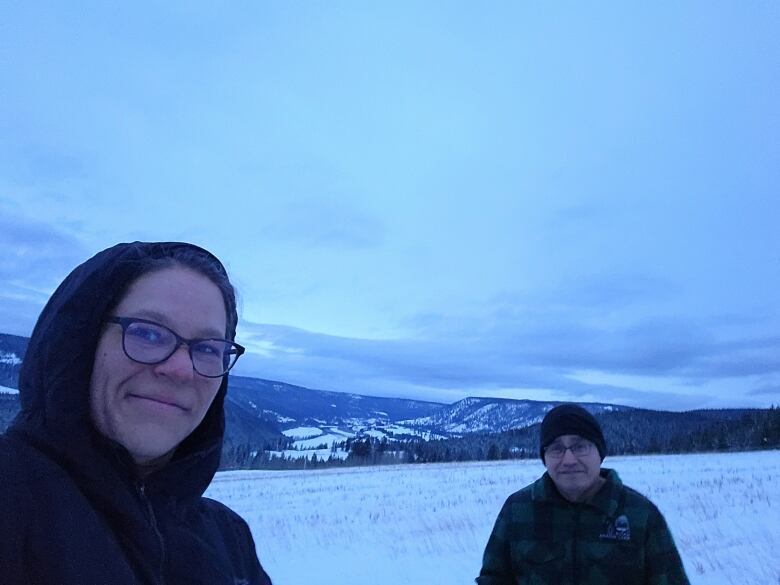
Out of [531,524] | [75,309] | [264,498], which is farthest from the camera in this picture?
[264,498]

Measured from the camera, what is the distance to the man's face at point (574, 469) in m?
3.24

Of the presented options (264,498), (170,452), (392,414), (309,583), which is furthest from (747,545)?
(392,414)

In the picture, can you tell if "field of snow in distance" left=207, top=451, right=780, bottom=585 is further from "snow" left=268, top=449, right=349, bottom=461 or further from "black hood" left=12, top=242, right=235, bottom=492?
"snow" left=268, top=449, right=349, bottom=461

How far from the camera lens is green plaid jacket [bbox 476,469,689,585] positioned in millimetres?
2979

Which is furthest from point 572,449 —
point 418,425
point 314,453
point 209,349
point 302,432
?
point 418,425

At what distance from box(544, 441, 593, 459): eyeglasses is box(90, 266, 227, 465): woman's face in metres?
2.40

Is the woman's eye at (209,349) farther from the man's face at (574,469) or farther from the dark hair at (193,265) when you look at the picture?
the man's face at (574,469)

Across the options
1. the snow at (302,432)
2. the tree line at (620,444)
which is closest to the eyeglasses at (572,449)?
the tree line at (620,444)

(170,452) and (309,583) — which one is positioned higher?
(170,452)

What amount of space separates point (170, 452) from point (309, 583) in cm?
700

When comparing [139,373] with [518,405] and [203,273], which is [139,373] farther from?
[518,405]

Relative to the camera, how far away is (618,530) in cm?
305

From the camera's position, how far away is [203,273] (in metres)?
1.62

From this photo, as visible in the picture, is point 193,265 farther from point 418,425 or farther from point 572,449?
point 418,425
